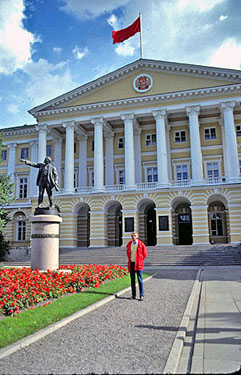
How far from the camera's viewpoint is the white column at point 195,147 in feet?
116

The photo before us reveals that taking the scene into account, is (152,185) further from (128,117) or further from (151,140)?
(128,117)

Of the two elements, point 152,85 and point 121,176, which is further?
point 121,176

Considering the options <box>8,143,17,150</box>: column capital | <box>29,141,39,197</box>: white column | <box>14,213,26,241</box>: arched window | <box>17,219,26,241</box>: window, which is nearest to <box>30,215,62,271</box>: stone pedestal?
<box>29,141,39,197</box>: white column

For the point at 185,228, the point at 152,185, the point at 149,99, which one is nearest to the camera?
the point at 152,185

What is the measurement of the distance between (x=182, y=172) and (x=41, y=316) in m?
34.0

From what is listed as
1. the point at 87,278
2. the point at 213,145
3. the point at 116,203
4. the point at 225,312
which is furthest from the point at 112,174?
the point at 225,312

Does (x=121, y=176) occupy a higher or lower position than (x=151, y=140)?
lower

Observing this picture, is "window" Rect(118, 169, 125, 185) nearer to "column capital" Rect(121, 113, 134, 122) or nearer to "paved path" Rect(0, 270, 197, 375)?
"column capital" Rect(121, 113, 134, 122)

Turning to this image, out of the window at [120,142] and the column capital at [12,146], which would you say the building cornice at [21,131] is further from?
the window at [120,142]

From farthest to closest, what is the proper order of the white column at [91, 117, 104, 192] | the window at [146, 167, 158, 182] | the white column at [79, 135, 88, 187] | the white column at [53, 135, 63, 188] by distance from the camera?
the white column at [53, 135, 63, 188], the white column at [79, 135, 88, 187], the window at [146, 167, 158, 182], the white column at [91, 117, 104, 192]

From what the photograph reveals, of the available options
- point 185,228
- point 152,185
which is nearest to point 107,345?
point 152,185

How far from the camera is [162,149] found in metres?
36.8

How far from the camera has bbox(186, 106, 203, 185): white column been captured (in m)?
35.2

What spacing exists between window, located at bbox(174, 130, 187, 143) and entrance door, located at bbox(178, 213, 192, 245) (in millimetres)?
9221
